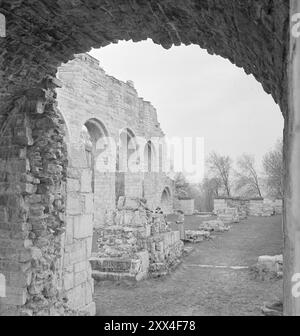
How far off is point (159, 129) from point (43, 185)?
18.5 meters

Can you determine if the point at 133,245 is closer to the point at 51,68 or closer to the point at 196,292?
the point at 196,292

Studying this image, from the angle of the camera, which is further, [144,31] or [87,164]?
[87,164]

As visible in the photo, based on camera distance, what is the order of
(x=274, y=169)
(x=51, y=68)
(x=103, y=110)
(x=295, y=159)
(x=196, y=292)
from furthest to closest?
(x=274, y=169), (x=103, y=110), (x=196, y=292), (x=51, y=68), (x=295, y=159)

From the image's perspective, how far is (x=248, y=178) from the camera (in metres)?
41.8

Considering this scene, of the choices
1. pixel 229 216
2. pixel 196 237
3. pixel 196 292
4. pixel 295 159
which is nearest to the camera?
pixel 295 159

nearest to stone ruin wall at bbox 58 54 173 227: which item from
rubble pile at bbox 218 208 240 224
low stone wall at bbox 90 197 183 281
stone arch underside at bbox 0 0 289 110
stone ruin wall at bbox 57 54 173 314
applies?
stone ruin wall at bbox 57 54 173 314

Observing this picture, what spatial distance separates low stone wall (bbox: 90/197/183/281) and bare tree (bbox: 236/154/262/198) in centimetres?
3198

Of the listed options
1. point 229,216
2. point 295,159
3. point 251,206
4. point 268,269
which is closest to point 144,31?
point 295,159

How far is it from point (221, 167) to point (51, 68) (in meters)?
38.6

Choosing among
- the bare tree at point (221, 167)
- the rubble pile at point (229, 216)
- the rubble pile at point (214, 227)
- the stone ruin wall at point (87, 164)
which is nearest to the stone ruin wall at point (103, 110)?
the stone ruin wall at point (87, 164)

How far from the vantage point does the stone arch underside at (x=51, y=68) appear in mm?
2404

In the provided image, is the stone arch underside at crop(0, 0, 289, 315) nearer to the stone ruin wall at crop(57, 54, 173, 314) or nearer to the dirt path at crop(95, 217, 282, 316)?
the stone ruin wall at crop(57, 54, 173, 314)

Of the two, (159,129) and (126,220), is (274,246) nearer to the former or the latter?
(126,220)
